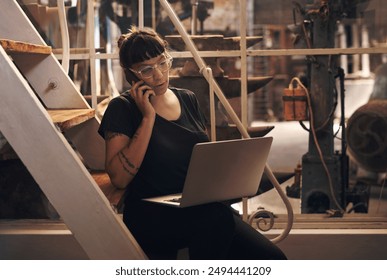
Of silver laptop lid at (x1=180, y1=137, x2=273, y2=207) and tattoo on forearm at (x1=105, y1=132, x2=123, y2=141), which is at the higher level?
tattoo on forearm at (x1=105, y1=132, x2=123, y2=141)

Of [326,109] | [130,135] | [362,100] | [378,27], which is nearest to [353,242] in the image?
[326,109]

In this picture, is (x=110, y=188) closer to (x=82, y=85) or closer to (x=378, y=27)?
(x=82, y=85)

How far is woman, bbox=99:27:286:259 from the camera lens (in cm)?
189

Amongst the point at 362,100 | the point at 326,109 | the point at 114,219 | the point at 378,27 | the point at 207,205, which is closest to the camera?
the point at 114,219

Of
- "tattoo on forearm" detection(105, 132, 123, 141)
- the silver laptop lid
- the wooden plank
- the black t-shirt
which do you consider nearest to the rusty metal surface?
the silver laptop lid

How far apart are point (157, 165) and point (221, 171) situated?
205 millimetres

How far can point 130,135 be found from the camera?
1.96 metres

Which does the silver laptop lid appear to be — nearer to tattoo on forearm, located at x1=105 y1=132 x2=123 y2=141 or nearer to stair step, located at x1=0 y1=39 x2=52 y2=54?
tattoo on forearm, located at x1=105 y1=132 x2=123 y2=141

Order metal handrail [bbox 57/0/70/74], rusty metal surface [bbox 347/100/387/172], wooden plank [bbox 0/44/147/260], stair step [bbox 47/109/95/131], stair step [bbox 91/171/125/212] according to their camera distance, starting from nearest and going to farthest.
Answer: wooden plank [bbox 0/44/147/260] → stair step [bbox 47/109/95/131] → stair step [bbox 91/171/125/212] → metal handrail [bbox 57/0/70/74] → rusty metal surface [bbox 347/100/387/172]

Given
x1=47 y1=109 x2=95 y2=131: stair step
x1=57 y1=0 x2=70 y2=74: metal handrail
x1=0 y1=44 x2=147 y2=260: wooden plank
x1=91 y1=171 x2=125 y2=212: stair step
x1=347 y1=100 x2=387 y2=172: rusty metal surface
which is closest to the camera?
x1=0 y1=44 x2=147 y2=260: wooden plank

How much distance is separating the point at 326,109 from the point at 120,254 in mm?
1625

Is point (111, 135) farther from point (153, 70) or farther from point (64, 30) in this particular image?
point (64, 30)

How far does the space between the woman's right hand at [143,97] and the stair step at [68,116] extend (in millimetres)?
186

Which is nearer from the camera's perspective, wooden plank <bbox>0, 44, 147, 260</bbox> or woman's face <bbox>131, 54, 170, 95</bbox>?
wooden plank <bbox>0, 44, 147, 260</bbox>
